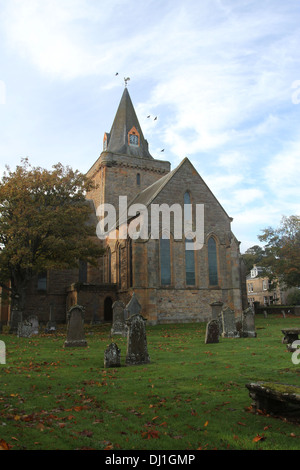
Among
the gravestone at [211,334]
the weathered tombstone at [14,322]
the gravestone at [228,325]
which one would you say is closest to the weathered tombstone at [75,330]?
the gravestone at [211,334]

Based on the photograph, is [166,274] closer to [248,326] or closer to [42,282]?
[248,326]

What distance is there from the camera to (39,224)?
22.1 metres

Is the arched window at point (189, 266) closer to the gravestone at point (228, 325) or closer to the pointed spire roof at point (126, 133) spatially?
the gravestone at point (228, 325)

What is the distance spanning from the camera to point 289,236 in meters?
43.1

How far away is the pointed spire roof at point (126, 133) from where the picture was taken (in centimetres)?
4162

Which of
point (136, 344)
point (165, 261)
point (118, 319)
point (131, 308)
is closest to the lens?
point (136, 344)

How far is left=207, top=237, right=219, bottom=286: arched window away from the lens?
2852 cm

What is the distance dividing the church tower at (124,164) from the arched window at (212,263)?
42.9 feet

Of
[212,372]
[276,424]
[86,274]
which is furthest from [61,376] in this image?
[86,274]

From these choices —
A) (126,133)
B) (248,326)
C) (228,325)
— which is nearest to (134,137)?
(126,133)

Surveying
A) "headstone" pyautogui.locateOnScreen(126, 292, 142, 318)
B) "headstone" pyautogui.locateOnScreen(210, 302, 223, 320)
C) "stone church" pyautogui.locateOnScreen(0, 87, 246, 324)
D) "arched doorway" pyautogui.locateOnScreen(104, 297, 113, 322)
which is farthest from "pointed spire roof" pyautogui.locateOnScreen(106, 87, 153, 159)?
"headstone" pyautogui.locateOnScreen(210, 302, 223, 320)

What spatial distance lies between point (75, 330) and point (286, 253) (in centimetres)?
2813
